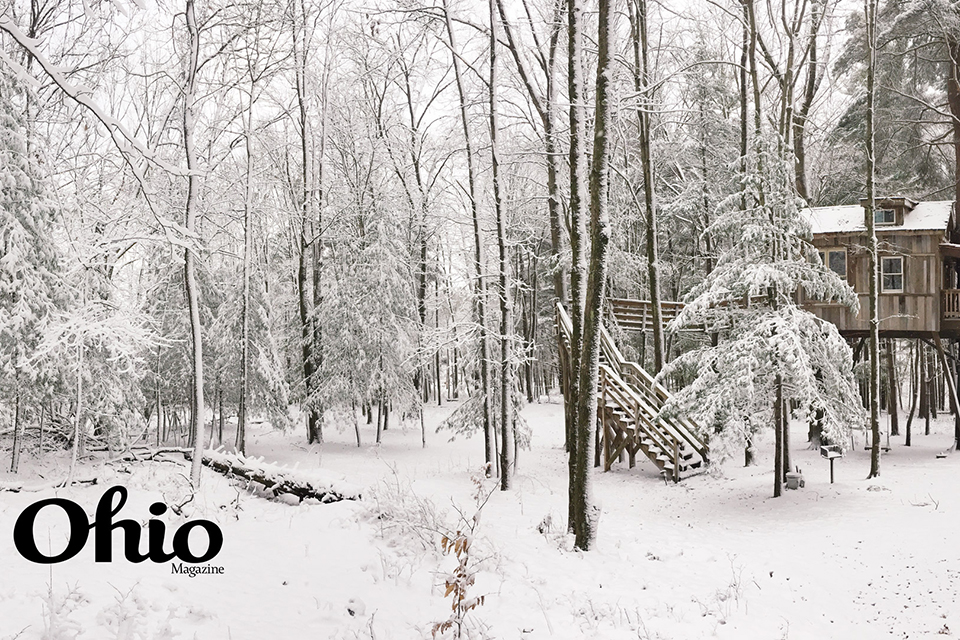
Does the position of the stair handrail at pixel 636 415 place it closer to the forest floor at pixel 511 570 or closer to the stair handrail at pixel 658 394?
the stair handrail at pixel 658 394

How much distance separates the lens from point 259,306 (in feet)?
57.3

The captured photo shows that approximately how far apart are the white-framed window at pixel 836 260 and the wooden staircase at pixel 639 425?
247 inches

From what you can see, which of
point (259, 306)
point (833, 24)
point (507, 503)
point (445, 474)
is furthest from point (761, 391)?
point (259, 306)

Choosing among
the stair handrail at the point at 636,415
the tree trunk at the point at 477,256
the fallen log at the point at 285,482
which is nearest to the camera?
the fallen log at the point at 285,482

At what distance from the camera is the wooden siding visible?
1623 cm

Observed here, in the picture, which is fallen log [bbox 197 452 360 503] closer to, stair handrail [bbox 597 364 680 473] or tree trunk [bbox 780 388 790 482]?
stair handrail [bbox 597 364 680 473]

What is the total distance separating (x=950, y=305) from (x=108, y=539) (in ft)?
62.1

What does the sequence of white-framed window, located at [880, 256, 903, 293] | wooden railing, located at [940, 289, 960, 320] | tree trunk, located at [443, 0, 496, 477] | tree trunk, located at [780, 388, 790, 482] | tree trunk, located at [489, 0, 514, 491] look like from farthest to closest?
white-framed window, located at [880, 256, 903, 293] < wooden railing, located at [940, 289, 960, 320] < tree trunk, located at [443, 0, 496, 477] < tree trunk, located at [489, 0, 514, 491] < tree trunk, located at [780, 388, 790, 482]

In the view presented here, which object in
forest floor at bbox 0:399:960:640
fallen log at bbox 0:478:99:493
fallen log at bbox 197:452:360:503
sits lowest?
forest floor at bbox 0:399:960:640

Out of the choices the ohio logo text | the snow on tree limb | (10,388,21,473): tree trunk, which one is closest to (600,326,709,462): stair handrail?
the ohio logo text

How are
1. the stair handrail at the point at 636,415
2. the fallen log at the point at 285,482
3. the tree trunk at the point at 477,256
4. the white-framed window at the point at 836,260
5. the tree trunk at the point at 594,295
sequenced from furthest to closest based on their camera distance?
the white-framed window at the point at 836,260 < the stair handrail at the point at 636,415 < the tree trunk at the point at 477,256 < the fallen log at the point at 285,482 < the tree trunk at the point at 594,295

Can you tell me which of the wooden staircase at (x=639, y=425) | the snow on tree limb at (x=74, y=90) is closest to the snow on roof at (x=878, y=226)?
the wooden staircase at (x=639, y=425)

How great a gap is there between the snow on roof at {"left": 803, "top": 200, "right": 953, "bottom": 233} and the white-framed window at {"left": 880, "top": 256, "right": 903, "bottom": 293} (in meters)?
0.95

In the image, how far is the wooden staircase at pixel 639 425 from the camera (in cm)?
1387
